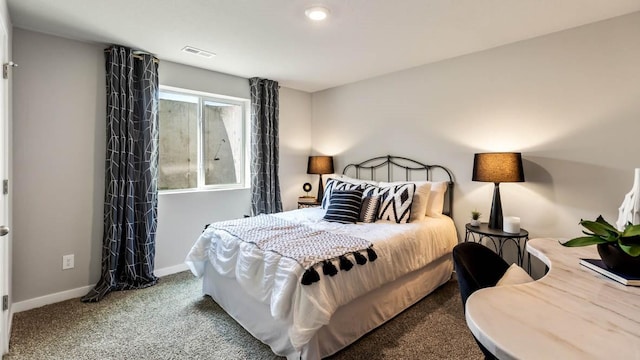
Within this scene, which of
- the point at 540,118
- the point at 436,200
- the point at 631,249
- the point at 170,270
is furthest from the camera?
the point at 170,270

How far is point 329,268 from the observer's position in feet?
6.17

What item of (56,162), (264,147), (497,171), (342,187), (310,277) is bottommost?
(310,277)

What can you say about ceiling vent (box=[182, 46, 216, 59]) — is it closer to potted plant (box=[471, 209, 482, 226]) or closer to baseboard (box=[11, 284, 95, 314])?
baseboard (box=[11, 284, 95, 314])

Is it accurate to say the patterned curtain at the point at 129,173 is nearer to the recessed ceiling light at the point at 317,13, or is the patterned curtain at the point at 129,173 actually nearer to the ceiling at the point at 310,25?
the ceiling at the point at 310,25

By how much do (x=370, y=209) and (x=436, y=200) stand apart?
732 millimetres

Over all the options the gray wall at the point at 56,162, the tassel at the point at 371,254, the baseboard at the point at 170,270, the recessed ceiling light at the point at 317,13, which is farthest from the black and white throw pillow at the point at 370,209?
the gray wall at the point at 56,162

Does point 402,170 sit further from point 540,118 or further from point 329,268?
point 329,268

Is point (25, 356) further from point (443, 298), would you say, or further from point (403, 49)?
point (403, 49)

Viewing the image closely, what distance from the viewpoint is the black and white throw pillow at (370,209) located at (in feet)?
10.0

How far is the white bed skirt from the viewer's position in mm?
1948

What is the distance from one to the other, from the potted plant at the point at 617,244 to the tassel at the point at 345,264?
1.14 m

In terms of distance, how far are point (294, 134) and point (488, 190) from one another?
273cm

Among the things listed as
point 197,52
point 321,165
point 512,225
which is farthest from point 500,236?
point 197,52

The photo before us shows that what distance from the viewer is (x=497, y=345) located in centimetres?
84
